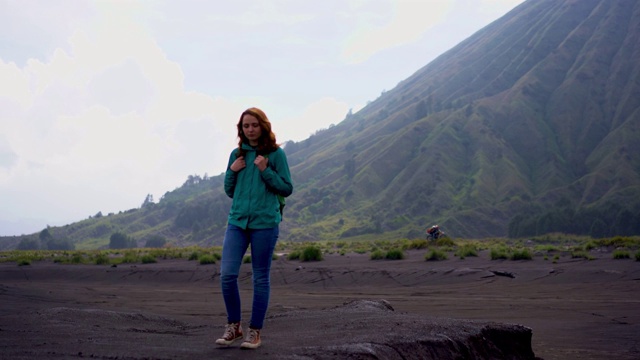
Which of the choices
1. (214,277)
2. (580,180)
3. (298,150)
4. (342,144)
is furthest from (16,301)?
(298,150)

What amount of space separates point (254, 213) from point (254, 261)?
0.48m

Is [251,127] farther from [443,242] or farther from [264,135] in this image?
[443,242]

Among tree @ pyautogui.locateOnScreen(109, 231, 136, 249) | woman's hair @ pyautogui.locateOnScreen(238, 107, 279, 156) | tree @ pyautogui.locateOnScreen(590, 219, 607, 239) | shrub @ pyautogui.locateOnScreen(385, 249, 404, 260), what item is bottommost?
tree @ pyautogui.locateOnScreen(590, 219, 607, 239)

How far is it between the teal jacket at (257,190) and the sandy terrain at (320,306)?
1223 mm

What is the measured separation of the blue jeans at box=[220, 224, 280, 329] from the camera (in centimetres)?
639

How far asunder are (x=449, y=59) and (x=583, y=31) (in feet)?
170

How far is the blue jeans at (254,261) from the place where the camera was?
639cm

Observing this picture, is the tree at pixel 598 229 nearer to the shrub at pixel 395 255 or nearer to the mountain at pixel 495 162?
the mountain at pixel 495 162

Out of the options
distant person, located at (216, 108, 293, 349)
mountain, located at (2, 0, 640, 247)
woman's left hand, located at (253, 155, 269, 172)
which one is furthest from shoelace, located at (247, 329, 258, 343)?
mountain, located at (2, 0, 640, 247)

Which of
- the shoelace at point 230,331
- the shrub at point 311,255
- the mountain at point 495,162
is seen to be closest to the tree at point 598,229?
the mountain at point 495,162

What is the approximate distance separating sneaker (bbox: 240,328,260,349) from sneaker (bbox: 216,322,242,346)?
0.90 feet

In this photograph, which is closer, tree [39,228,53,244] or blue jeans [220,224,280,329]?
blue jeans [220,224,280,329]

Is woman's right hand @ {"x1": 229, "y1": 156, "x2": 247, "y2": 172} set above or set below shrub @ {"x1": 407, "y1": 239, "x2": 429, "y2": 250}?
above

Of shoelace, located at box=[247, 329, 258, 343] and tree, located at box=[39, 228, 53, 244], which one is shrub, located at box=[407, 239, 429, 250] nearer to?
shoelace, located at box=[247, 329, 258, 343]
